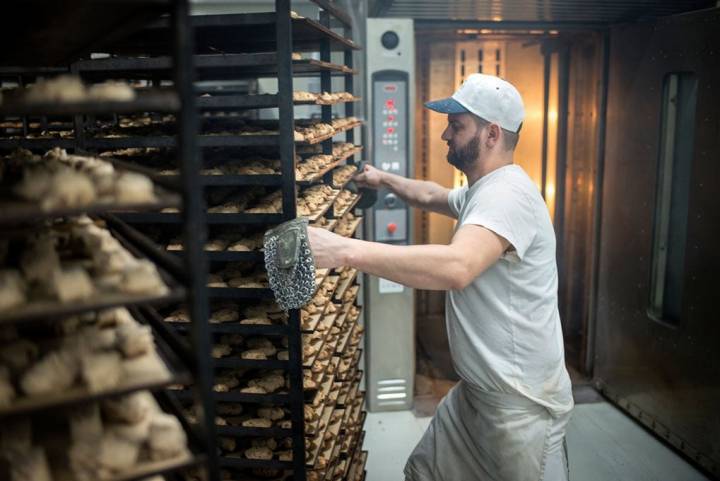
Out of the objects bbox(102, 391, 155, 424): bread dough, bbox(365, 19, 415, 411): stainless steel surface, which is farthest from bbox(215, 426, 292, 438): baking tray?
bbox(365, 19, 415, 411): stainless steel surface

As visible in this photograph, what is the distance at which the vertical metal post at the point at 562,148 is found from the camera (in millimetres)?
4516

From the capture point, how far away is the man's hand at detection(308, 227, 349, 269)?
6.62 ft

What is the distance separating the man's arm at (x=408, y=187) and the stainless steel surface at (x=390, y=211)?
1.37 feet

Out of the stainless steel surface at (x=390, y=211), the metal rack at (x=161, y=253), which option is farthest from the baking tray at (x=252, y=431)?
the stainless steel surface at (x=390, y=211)

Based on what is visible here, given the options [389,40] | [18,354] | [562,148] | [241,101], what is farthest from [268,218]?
[562,148]

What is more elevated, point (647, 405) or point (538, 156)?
point (538, 156)

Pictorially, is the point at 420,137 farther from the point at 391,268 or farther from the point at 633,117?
the point at 391,268

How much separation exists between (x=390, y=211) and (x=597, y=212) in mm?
1354

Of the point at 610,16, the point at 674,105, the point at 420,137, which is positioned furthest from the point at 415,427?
the point at 610,16

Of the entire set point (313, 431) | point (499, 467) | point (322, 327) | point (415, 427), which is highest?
point (322, 327)

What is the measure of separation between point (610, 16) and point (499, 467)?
262 cm

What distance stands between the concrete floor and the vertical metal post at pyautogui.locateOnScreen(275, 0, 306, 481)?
1456 millimetres

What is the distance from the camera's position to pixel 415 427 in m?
3.90

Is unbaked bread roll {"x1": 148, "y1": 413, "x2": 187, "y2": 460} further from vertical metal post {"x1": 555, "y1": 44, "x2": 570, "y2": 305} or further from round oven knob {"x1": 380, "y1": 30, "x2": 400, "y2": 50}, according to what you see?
vertical metal post {"x1": 555, "y1": 44, "x2": 570, "y2": 305}
